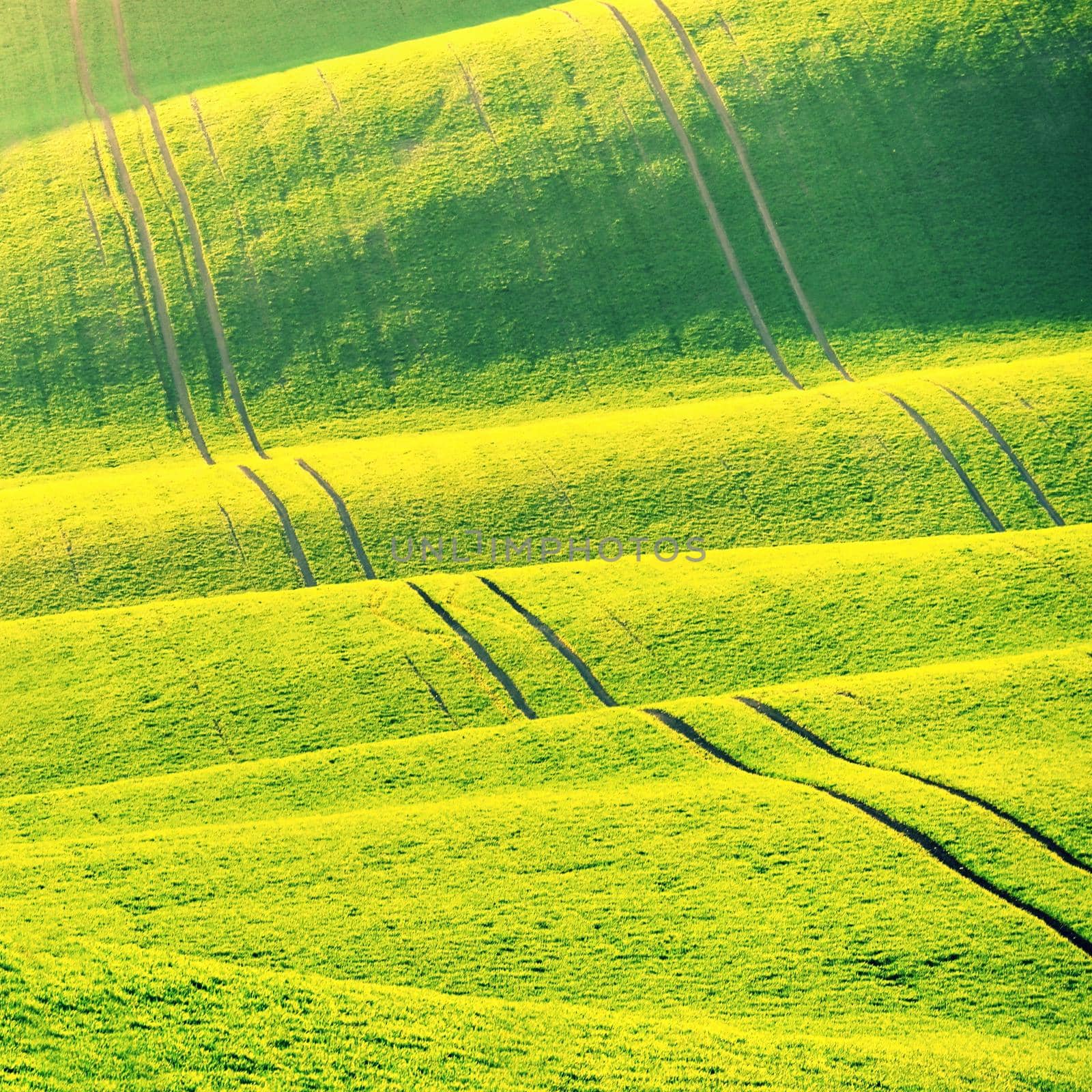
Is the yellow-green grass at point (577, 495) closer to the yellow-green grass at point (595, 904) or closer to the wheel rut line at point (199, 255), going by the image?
the wheel rut line at point (199, 255)

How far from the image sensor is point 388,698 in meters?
29.6

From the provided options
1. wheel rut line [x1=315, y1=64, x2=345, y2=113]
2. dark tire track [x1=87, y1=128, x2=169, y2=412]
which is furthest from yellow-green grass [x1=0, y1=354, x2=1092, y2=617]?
wheel rut line [x1=315, y1=64, x2=345, y2=113]

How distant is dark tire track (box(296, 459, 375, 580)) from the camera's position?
116ft

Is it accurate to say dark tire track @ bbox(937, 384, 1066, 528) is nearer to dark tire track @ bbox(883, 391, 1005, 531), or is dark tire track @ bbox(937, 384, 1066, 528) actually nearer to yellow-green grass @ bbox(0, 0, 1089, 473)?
dark tire track @ bbox(883, 391, 1005, 531)

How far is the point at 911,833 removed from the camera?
24.9 meters

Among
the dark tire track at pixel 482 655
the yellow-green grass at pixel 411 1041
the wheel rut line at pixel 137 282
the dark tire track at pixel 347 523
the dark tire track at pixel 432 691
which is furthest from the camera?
the wheel rut line at pixel 137 282

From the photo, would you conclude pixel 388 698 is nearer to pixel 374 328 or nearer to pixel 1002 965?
pixel 1002 965

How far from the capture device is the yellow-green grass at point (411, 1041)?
2038 cm

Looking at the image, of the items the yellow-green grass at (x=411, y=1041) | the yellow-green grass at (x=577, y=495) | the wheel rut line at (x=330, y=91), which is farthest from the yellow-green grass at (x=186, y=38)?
the yellow-green grass at (x=411, y=1041)

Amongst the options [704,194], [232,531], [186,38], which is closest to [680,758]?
[232,531]

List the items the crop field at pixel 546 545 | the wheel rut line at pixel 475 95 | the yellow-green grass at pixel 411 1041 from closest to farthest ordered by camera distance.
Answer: the yellow-green grass at pixel 411 1041 < the crop field at pixel 546 545 < the wheel rut line at pixel 475 95

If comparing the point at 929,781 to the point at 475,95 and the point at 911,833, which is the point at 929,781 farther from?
the point at 475,95

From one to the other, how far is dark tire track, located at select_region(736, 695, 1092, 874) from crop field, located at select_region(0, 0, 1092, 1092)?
138 millimetres

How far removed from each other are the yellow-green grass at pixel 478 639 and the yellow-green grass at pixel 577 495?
2342mm
